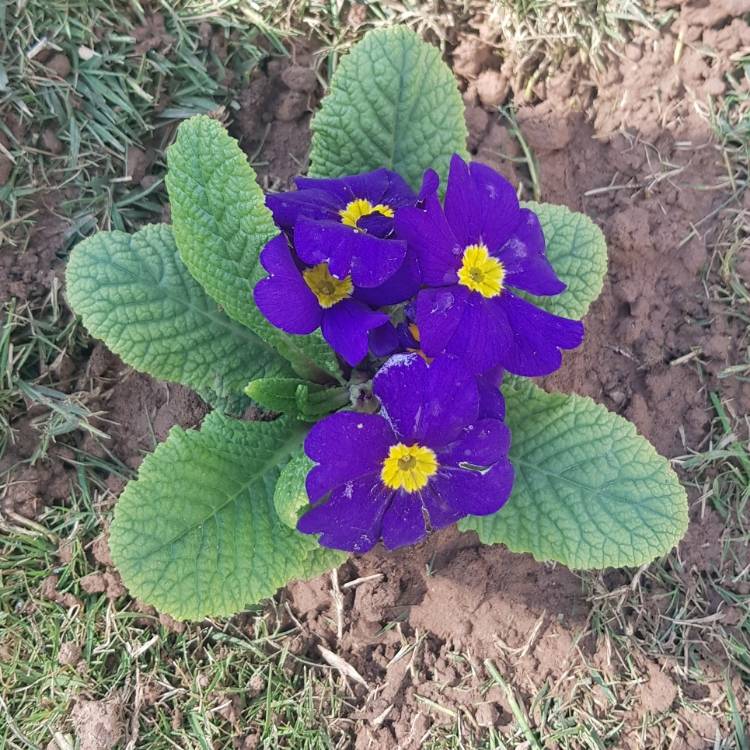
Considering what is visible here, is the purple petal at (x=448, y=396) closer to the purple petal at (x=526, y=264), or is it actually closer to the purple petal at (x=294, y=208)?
the purple petal at (x=526, y=264)

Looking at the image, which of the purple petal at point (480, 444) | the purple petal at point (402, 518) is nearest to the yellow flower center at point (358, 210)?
the purple petal at point (480, 444)

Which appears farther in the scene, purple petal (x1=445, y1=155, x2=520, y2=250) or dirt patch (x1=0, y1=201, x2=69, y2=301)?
dirt patch (x1=0, y1=201, x2=69, y2=301)

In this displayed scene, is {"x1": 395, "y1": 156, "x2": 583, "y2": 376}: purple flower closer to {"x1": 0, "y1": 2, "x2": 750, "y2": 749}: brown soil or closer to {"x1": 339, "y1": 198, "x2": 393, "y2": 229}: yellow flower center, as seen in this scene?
{"x1": 339, "y1": 198, "x2": 393, "y2": 229}: yellow flower center

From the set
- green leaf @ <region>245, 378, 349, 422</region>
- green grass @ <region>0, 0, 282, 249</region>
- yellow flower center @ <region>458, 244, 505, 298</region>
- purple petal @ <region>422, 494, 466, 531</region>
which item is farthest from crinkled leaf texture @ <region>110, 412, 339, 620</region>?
green grass @ <region>0, 0, 282, 249</region>

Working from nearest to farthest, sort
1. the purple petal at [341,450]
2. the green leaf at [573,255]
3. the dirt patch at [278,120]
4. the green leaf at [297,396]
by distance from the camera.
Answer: the purple petal at [341,450], the green leaf at [297,396], the green leaf at [573,255], the dirt patch at [278,120]

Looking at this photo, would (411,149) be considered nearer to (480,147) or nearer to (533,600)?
(480,147)

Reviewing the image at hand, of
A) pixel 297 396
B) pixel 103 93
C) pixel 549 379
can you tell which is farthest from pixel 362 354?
pixel 103 93
